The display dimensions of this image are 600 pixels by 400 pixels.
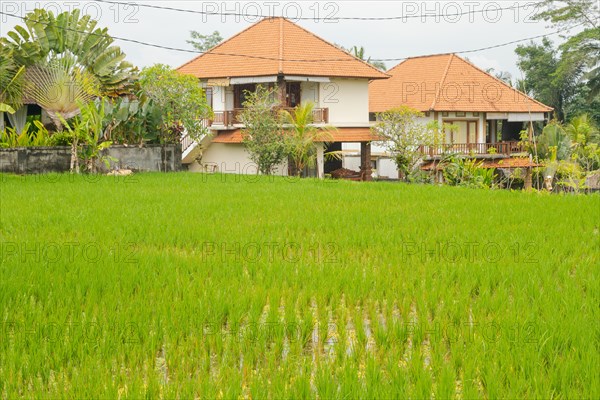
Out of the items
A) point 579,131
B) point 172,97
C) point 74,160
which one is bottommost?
point 74,160

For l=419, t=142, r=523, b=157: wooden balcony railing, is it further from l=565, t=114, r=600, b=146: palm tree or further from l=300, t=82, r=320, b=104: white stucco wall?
l=300, t=82, r=320, b=104: white stucco wall

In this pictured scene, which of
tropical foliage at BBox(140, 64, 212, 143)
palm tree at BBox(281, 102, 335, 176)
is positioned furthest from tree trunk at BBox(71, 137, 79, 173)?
palm tree at BBox(281, 102, 335, 176)

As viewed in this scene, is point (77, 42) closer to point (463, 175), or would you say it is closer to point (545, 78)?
point (463, 175)

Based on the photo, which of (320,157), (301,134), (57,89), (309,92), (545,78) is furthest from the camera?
(545,78)

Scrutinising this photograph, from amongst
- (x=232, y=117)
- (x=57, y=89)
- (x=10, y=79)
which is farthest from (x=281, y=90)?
(x=10, y=79)

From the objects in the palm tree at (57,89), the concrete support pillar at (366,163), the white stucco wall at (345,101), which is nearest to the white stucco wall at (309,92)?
the white stucco wall at (345,101)

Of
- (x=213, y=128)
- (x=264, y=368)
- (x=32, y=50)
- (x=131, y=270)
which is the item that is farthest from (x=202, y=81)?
(x=264, y=368)

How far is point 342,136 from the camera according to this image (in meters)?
26.8

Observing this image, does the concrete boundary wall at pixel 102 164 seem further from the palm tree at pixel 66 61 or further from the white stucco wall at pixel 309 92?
the white stucco wall at pixel 309 92

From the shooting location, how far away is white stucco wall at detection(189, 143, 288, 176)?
88.0ft

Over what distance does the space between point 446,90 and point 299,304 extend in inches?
1048

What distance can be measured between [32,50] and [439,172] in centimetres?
1530

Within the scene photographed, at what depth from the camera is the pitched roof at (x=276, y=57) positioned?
26578 mm

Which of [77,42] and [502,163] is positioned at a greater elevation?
[77,42]
